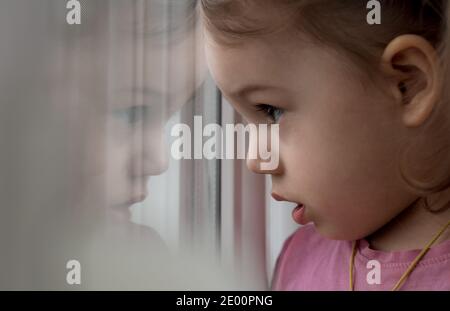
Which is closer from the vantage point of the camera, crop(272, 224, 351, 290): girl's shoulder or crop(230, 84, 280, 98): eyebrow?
crop(230, 84, 280, 98): eyebrow

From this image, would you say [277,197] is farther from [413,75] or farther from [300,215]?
[413,75]

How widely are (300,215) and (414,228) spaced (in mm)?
116

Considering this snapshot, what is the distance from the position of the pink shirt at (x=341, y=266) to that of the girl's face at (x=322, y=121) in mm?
50

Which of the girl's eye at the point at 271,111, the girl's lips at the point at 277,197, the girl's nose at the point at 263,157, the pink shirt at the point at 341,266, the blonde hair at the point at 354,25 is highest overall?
the blonde hair at the point at 354,25

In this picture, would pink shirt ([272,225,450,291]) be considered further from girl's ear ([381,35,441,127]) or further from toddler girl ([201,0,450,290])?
girl's ear ([381,35,441,127])

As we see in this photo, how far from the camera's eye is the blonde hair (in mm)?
593

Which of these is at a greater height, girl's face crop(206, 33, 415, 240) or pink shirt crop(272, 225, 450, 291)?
girl's face crop(206, 33, 415, 240)

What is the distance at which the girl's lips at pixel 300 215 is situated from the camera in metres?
0.67

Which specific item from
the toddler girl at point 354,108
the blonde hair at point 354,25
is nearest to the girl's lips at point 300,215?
the toddler girl at point 354,108

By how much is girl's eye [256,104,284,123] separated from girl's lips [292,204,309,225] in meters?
0.10

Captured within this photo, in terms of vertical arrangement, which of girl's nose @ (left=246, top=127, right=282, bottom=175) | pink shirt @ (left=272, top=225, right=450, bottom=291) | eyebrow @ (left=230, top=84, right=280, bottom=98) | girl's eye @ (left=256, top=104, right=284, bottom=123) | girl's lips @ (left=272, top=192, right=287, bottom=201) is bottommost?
pink shirt @ (left=272, top=225, right=450, bottom=291)

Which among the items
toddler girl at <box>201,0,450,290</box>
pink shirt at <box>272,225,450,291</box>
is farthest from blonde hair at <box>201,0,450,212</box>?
pink shirt at <box>272,225,450,291</box>

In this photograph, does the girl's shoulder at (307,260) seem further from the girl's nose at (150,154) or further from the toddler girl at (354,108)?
the girl's nose at (150,154)
